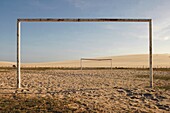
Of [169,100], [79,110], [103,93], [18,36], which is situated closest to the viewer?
[79,110]

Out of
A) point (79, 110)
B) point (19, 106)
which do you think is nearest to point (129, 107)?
point (79, 110)

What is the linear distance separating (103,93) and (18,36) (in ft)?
14.4

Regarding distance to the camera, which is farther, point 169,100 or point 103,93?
point 103,93

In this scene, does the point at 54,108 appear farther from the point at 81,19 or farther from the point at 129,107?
the point at 81,19

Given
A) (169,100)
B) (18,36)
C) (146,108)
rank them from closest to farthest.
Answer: (146,108)
(169,100)
(18,36)

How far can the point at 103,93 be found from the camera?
8562 mm

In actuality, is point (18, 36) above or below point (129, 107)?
above

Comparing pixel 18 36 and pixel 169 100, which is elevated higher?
pixel 18 36

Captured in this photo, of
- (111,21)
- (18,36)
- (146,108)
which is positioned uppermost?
(111,21)

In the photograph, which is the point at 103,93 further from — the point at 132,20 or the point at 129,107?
the point at 132,20

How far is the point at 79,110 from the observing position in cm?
596

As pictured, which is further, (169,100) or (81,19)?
(81,19)

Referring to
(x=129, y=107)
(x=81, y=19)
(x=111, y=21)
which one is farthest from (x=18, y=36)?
(x=129, y=107)

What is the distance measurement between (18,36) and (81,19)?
2.82 meters
